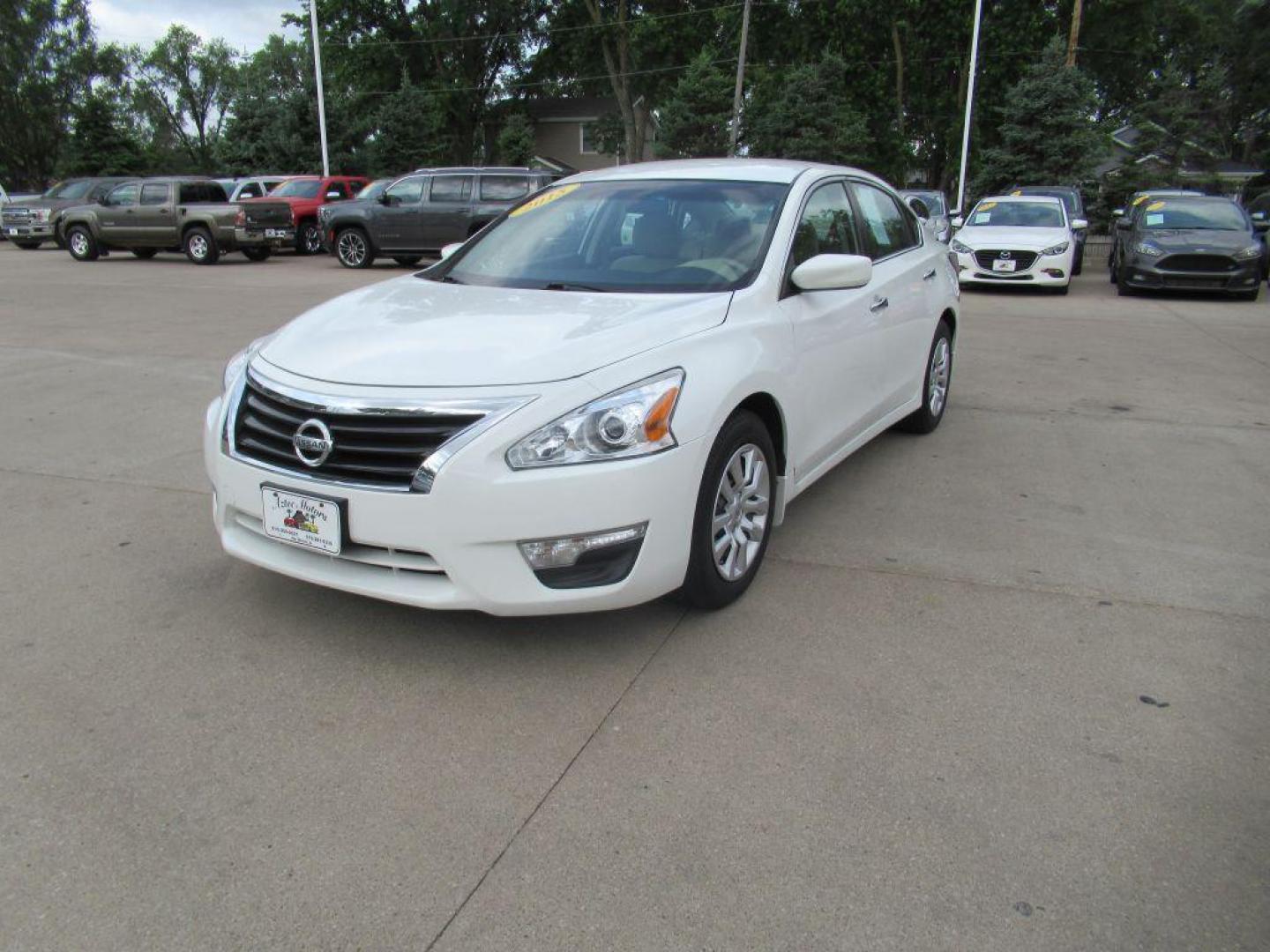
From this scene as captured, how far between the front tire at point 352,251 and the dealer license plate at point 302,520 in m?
17.3

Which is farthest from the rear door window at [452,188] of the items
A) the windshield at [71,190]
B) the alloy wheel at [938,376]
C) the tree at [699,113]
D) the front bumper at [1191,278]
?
the tree at [699,113]

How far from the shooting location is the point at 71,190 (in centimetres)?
2650

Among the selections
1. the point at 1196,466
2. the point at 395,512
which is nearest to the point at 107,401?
the point at 395,512

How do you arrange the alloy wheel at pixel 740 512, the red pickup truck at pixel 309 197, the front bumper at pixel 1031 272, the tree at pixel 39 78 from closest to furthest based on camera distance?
the alloy wheel at pixel 740 512 → the front bumper at pixel 1031 272 → the red pickup truck at pixel 309 197 → the tree at pixel 39 78

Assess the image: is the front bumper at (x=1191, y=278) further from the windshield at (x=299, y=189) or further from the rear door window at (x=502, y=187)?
the windshield at (x=299, y=189)

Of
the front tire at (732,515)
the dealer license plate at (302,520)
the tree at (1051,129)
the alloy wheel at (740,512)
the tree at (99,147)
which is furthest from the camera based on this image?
the tree at (99,147)

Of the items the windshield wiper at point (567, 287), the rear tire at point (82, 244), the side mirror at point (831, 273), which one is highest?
the side mirror at point (831, 273)

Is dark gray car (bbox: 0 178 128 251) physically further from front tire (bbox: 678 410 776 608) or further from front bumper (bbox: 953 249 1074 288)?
front tire (bbox: 678 410 776 608)

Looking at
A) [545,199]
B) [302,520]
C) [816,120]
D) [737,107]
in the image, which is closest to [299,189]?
[737,107]

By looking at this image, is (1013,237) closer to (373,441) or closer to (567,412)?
(567,412)

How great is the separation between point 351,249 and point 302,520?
17.7 metres

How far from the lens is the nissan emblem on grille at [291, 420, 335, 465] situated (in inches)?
125

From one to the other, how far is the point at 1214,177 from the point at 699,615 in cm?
3587

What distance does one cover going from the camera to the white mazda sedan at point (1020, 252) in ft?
49.5
